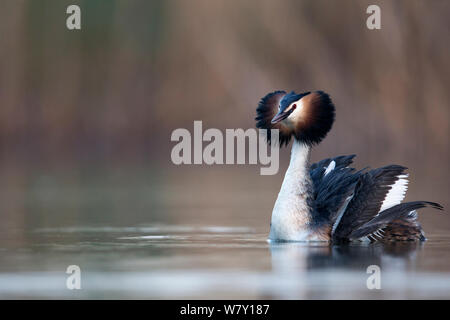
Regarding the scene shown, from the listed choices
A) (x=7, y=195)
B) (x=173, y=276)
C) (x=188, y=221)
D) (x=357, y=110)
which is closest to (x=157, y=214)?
(x=188, y=221)

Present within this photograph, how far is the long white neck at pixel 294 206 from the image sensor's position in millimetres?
7918

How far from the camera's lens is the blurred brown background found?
1953 centimetres

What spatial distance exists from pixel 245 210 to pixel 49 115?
494 inches

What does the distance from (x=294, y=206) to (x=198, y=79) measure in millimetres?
15100

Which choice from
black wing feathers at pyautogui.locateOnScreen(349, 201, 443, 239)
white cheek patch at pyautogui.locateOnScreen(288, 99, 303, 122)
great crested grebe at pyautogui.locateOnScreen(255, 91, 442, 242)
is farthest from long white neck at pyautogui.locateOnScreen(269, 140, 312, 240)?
black wing feathers at pyautogui.locateOnScreen(349, 201, 443, 239)

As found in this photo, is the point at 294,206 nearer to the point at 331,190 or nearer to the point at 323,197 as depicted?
the point at 323,197

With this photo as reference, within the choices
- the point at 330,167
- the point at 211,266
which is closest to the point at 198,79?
the point at 330,167

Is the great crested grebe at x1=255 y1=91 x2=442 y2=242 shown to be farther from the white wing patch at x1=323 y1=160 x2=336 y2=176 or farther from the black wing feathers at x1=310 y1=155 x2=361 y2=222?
the white wing patch at x1=323 y1=160 x2=336 y2=176

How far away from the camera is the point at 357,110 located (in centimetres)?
2047

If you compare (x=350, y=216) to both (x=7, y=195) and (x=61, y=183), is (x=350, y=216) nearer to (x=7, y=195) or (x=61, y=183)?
(x=7, y=195)

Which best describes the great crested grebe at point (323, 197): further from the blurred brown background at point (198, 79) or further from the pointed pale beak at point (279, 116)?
the blurred brown background at point (198, 79)

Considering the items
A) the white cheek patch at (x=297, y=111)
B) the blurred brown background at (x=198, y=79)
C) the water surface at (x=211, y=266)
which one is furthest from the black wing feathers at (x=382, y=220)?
the blurred brown background at (x=198, y=79)

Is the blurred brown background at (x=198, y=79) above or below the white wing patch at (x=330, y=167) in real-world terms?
above

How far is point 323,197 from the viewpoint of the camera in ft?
26.8
